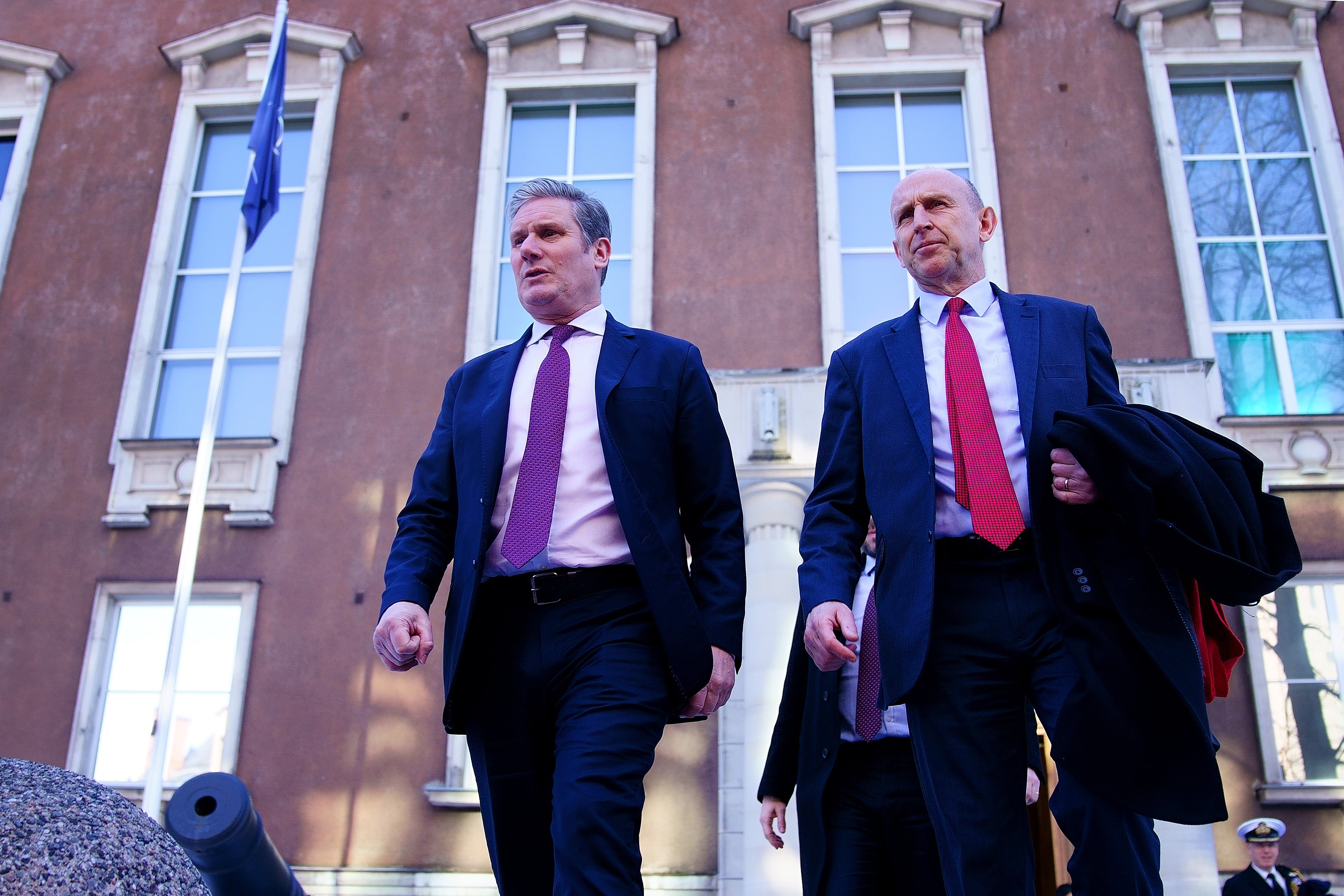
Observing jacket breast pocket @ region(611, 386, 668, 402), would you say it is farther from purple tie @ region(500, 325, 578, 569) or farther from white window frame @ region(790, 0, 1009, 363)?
white window frame @ region(790, 0, 1009, 363)

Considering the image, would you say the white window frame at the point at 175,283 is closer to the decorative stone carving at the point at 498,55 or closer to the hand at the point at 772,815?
the decorative stone carving at the point at 498,55

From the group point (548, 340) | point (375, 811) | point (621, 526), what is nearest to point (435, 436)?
point (548, 340)

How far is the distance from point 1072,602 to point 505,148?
35.0ft

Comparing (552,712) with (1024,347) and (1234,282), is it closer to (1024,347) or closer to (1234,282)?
(1024,347)

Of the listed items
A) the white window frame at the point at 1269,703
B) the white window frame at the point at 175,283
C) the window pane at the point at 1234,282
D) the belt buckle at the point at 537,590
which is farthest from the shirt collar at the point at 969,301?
the window pane at the point at 1234,282

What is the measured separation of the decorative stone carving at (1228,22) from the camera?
1197 centimetres

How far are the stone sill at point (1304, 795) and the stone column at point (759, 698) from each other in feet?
12.5

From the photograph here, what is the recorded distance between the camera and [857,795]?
12.1 feet

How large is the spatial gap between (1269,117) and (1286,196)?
3.04 ft

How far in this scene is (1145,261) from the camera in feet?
36.7

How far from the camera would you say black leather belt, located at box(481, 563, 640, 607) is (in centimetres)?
295

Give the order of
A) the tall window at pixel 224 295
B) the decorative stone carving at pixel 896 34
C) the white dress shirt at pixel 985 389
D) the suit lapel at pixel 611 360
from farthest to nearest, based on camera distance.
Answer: the decorative stone carving at pixel 896 34
the tall window at pixel 224 295
the suit lapel at pixel 611 360
the white dress shirt at pixel 985 389

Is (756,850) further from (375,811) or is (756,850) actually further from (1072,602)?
(1072,602)

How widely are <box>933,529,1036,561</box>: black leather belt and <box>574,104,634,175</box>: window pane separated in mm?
9909
